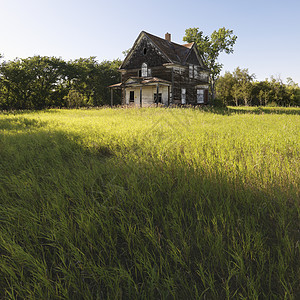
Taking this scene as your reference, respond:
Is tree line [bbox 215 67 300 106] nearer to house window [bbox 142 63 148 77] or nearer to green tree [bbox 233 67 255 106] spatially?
green tree [bbox 233 67 255 106]

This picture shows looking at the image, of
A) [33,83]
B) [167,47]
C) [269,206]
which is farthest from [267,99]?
[269,206]

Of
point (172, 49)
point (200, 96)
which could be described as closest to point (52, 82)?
point (172, 49)

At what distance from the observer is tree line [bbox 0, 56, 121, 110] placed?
29906mm

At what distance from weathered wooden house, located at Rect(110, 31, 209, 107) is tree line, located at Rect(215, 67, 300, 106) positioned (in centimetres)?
1087

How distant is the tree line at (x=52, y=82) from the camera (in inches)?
1177

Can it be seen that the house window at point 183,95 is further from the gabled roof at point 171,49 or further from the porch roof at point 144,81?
the gabled roof at point 171,49

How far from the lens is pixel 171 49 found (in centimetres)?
2644

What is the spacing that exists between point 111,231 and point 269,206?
5.53 feet

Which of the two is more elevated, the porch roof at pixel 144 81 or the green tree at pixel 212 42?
the green tree at pixel 212 42

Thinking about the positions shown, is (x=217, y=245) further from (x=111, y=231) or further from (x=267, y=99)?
(x=267, y=99)

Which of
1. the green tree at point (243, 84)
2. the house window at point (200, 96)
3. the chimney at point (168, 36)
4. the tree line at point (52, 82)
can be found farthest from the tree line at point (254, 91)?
the tree line at point (52, 82)

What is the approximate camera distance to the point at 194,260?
5.38ft

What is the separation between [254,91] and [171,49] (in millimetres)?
25850

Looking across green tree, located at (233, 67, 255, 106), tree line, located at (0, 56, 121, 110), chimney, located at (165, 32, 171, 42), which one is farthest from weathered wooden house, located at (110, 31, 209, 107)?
green tree, located at (233, 67, 255, 106)
